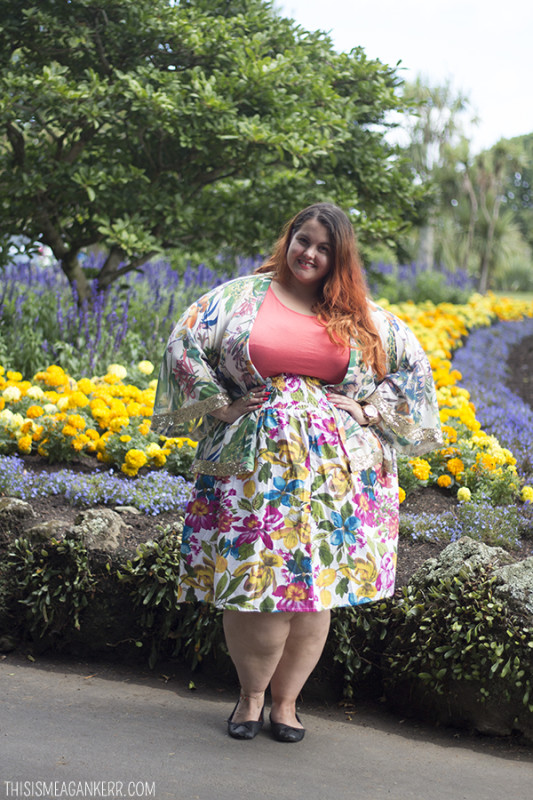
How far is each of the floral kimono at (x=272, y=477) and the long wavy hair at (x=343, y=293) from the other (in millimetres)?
61

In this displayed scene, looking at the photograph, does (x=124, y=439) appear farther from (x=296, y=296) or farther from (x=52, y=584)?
(x=296, y=296)

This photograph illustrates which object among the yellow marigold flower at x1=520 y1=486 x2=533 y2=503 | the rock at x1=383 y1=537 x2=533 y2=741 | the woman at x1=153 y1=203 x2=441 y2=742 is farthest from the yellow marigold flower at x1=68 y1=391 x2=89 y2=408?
the yellow marigold flower at x1=520 y1=486 x2=533 y2=503

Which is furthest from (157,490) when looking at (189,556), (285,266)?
(285,266)

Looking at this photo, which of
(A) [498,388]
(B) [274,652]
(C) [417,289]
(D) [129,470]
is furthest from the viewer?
(C) [417,289]

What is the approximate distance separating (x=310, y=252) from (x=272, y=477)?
2.43 ft

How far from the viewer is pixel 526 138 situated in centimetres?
5081

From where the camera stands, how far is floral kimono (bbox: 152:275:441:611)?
2.55 m

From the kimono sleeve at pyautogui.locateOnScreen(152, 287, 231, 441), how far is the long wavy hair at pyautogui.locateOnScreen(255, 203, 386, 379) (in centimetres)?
30

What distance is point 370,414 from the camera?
2.82 meters

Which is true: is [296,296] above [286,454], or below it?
above

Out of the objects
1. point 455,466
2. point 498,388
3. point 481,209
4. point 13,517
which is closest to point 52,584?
point 13,517

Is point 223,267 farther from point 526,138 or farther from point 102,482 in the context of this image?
point 526,138

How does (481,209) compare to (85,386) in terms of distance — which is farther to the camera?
(481,209)

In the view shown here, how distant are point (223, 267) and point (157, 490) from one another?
15.8 ft
